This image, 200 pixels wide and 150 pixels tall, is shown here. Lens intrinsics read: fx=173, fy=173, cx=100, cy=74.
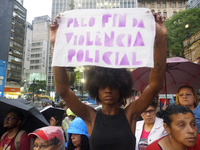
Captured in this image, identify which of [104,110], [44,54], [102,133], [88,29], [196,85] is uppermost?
[44,54]

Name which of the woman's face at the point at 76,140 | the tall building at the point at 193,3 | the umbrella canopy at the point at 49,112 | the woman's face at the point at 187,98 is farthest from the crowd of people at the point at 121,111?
the tall building at the point at 193,3

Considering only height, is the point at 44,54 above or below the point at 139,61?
above

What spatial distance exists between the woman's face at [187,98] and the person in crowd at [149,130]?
57 centimetres

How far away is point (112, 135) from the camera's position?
62.3 inches

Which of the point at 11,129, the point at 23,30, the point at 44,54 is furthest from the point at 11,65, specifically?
the point at 11,129

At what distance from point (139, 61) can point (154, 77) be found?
0.84ft

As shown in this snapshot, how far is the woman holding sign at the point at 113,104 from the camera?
1.58 metres

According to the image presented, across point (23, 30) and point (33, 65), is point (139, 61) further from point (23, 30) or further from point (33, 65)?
point (33, 65)

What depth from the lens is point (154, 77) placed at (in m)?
1.71

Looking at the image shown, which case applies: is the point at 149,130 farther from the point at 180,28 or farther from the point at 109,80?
the point at 180,28

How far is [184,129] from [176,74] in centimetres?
228

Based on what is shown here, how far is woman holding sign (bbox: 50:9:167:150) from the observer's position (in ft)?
5.20

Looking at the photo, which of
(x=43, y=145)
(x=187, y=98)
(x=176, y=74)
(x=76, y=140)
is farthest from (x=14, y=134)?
(x=176, y=74)

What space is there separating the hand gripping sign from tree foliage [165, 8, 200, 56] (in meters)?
27.8
